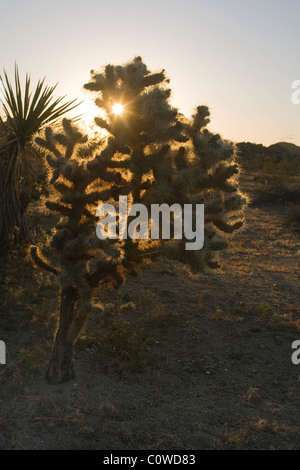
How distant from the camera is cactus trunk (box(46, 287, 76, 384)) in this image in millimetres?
4719

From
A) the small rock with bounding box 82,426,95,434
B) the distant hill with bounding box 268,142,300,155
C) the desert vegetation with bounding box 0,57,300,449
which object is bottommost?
the small rock with bounding box 82,426,95,434

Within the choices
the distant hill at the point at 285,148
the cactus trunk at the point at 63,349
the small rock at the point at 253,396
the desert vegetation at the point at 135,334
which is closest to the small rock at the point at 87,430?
the desert vegetation at the point at 135,334

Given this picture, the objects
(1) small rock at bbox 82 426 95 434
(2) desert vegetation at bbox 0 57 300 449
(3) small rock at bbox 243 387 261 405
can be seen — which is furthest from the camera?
(3) small rock at bbox 243 387 261 405

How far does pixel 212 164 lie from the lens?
4383 mm

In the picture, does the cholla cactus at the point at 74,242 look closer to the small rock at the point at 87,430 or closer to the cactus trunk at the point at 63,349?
the cactus trunk at the point at 63,349

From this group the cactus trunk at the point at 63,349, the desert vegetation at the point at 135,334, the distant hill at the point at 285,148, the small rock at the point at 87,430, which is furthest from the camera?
the distant hill at the point at 285,148

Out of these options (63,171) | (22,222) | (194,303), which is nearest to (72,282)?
(63,171)

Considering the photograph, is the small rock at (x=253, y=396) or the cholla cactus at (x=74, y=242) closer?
the cholla cactus at (x=74, y=242)

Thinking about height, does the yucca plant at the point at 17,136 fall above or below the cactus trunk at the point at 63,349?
Result: above

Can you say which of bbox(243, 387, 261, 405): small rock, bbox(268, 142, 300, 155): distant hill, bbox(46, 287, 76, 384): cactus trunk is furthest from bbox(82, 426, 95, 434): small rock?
bbox(268, 142, 300, 155): distant hill

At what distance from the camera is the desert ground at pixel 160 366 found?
398cm

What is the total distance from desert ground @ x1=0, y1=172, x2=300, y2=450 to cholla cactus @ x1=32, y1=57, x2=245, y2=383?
0.54 metres

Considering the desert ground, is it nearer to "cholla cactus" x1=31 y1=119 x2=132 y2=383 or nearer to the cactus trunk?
the cactus trunk

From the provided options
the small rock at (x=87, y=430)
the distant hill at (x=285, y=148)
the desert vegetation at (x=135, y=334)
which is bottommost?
the small rock at (x=87, y=430)
